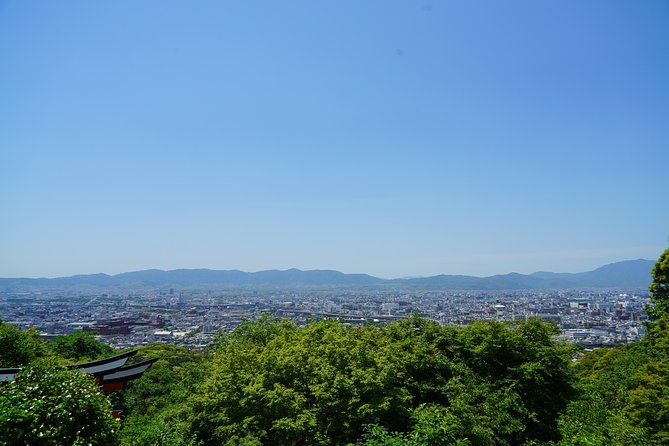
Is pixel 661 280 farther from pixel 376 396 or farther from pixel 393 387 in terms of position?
pixel 376 396

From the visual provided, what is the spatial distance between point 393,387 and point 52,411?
245 inches

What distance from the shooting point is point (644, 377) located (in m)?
8.54

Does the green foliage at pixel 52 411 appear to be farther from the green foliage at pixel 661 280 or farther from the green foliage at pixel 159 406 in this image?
the green foliage at pixel 661 280

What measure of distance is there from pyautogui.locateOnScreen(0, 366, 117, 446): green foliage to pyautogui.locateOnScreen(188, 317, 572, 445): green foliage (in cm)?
322

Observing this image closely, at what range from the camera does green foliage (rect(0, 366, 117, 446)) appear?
4.18 metres

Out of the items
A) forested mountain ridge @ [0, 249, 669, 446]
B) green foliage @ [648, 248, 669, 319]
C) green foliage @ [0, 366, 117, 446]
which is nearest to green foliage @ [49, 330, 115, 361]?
forested mountain ridge @ [0, 249, 669, 446]

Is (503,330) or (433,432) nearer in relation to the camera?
(433,432)

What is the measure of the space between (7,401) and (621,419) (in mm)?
10894

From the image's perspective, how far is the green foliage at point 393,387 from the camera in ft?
24.6

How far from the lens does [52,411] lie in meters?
4.45

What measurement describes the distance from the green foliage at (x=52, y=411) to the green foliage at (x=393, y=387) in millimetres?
3219

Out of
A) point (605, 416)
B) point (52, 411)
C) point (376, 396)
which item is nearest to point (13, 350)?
point (52, 411)

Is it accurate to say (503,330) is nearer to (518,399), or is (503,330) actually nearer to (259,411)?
(518,399)

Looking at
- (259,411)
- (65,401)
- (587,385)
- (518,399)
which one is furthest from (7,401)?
(587,385)
